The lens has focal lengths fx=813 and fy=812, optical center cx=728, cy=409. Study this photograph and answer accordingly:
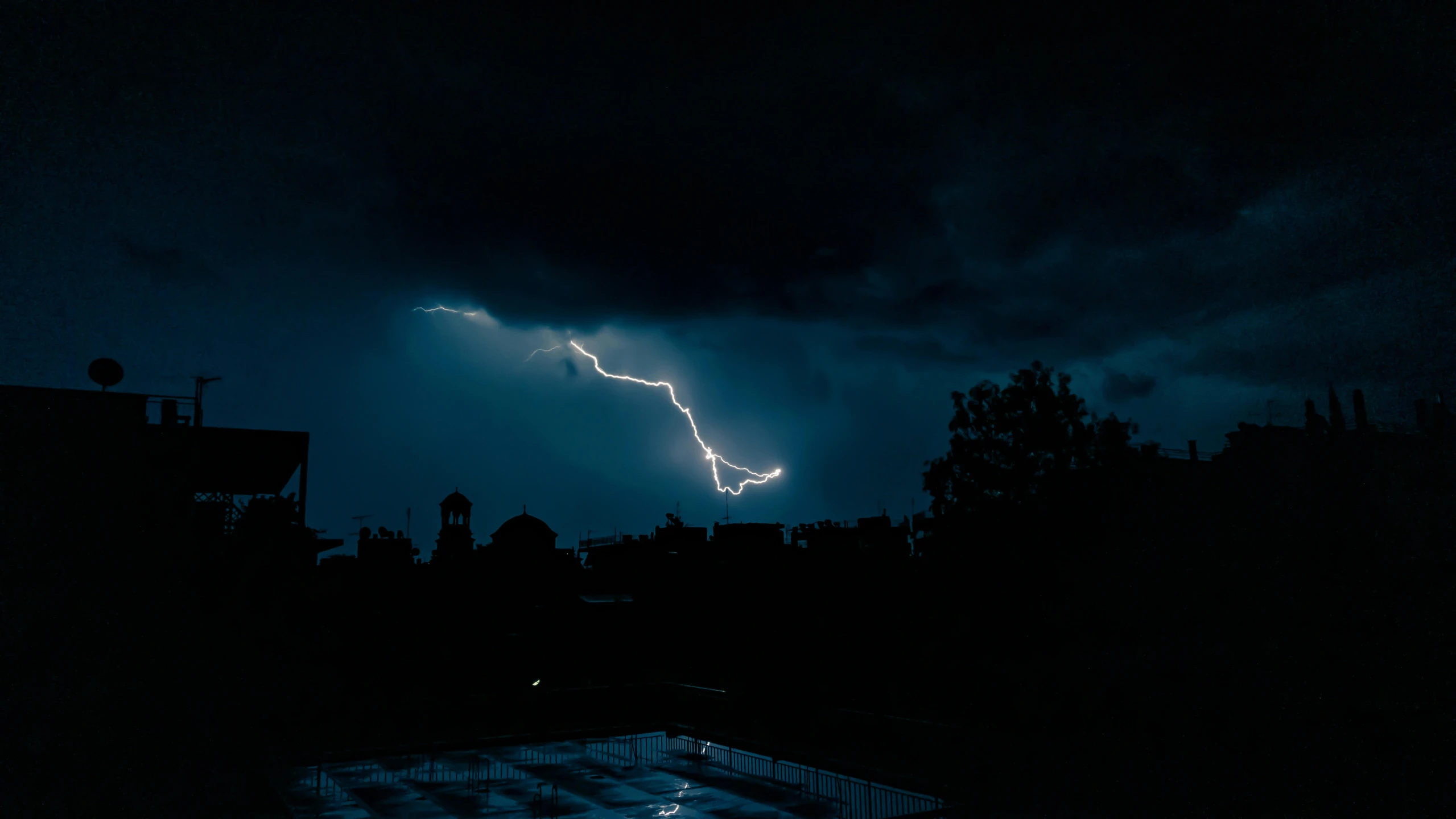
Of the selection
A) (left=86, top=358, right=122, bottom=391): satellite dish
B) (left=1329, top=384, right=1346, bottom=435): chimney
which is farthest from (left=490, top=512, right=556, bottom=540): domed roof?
(left=1329, top=384, right=1346, bottom=435): chimney

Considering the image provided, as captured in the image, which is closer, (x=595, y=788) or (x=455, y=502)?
(x=595, y=788)

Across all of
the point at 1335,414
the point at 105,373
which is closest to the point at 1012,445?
the point at 1335,414

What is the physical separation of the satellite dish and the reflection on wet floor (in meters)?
10.4

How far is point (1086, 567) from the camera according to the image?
21688 millimetres

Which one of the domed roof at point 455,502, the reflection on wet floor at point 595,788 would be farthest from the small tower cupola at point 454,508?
the reflection on wet floor at point 595,788

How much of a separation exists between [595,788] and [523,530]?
2812 centimetres

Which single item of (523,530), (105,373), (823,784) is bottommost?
(823,784)

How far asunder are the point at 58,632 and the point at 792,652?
74.4 ft

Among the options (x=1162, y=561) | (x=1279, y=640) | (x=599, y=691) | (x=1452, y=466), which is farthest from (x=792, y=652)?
(x=1452, y=466)

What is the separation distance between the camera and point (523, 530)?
4600cm

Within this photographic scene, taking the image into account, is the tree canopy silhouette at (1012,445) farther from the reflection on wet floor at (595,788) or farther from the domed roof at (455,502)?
the domed roof at (455,502)

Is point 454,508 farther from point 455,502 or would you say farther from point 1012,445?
point 1012,445

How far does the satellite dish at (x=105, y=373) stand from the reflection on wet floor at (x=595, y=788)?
10385mm

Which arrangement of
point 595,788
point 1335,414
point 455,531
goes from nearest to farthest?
1. point 595,788
2. point 1335,414
3. point 455,531
